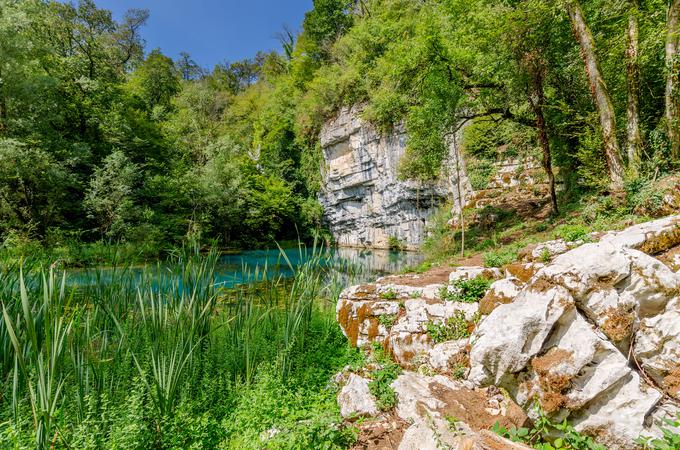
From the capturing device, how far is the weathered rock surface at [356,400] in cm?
245

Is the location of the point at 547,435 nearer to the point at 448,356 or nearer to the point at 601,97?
the point at 448,356

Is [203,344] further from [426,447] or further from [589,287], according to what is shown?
[589,287]

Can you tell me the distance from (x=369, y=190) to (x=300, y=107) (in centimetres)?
927

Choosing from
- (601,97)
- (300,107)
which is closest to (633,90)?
(601,97)

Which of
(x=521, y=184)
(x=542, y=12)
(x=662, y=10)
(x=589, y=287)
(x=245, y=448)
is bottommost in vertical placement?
(x=245, y=448)

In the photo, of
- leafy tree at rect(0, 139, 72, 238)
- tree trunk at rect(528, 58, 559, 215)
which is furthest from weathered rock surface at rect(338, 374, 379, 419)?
leafy tree at rect(0, 139, 72, 238)

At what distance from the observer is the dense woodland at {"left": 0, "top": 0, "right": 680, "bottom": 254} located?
582 cm

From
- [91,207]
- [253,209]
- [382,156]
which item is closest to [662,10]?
[382,156]

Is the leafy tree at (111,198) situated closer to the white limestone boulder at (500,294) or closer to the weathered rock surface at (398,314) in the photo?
the weathered rock surface at (398,314)

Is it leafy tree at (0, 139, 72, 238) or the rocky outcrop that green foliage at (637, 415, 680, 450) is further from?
leafy tree at (0, 139, 72, 238)

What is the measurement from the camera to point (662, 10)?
4.96m

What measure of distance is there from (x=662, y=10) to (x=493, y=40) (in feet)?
9.51

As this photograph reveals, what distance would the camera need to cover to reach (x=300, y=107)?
23094 mm

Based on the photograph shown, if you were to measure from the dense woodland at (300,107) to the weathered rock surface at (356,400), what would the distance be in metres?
2.18
